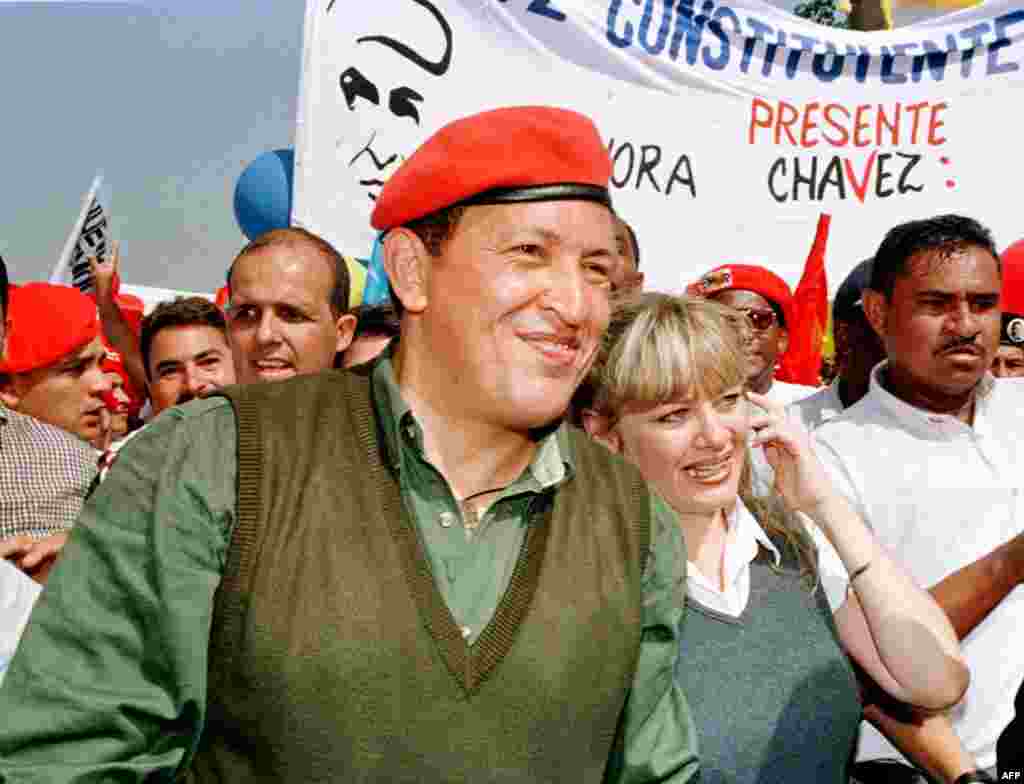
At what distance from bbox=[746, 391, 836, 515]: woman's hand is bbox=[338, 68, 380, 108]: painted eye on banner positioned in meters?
3.25

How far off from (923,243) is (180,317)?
231 cm

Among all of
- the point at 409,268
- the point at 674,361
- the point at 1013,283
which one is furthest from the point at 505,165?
the point at 1013,283

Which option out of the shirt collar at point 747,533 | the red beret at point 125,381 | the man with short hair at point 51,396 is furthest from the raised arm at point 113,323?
the shirt collar at point 747,533

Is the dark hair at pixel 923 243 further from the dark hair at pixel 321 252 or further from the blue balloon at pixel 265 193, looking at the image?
the blue balloon at pixel 265 193

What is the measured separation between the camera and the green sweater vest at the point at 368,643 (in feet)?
4.94

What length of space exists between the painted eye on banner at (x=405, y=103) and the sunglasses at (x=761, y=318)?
1.81 m

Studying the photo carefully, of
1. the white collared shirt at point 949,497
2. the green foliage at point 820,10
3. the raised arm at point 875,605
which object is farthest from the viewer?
the green foliage at point 820,10

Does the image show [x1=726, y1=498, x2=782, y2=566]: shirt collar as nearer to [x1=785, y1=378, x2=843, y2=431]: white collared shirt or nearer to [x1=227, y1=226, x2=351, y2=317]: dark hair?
[x1=785, y1=378, x2=843, y2=431]: white collared shirt

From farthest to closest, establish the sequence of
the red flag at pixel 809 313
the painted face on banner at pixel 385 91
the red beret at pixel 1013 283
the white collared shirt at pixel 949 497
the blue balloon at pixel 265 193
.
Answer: the blue balloon at pixel 265 193
the red flag at pixel 809 313
the painted face on banner at pixel 385 91
the red beret at pixel 1013 283
the white collared shirt at pixel 949 497

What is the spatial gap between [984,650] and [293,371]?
1.83 m

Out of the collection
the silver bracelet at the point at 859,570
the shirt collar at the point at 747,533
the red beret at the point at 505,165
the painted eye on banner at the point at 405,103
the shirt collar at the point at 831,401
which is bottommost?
the silver bracelet at the point at 859,570

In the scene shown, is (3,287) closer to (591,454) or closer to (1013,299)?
(591,454)

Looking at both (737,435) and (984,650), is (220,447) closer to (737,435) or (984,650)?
(737,435)

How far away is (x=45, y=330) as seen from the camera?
13.2 ft
